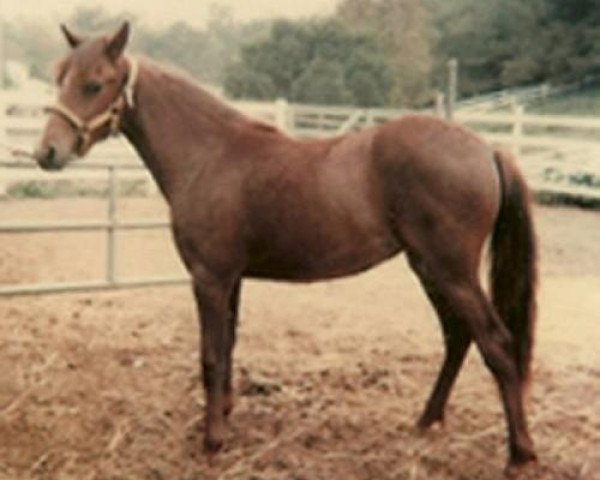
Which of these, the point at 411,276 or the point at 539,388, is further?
the point at 411,276

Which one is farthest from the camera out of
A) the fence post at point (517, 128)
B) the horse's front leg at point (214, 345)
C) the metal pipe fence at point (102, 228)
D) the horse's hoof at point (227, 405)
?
the fence post at point (517, 128)

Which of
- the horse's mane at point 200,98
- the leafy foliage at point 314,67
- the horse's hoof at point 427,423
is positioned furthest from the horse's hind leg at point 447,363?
the leafy foliage at point 314,67

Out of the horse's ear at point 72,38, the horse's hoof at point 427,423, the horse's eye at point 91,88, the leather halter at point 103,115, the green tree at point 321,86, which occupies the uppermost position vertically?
the horse's ear at point 72,38

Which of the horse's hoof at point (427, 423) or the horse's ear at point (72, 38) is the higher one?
the horse's ear at point (72, 38)

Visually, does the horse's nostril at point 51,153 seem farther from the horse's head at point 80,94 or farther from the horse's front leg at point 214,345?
the horse's front leg at point 214,345

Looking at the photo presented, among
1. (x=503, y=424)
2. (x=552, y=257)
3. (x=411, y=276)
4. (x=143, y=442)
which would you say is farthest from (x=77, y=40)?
(x=552, y=257)

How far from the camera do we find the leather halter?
3668 mm

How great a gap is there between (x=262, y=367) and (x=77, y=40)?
6.46 feet

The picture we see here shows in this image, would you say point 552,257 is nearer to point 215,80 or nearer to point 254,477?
point 254,477

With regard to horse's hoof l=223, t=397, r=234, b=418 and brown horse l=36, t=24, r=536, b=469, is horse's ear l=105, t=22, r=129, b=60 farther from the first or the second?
horse's hoof l=223, t=397, r=234, b=418

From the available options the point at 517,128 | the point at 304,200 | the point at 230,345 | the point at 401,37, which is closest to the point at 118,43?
the point at 304,200

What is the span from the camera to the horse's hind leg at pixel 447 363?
161 inches

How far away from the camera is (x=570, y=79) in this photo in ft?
42.7

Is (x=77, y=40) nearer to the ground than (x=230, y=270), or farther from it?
farther from it
